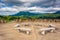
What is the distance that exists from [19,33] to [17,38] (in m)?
0.07

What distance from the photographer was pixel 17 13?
1514mm

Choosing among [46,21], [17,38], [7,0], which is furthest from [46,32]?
[7,0]

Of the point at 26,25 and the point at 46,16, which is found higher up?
the point at 46,16

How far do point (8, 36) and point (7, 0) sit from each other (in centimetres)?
49

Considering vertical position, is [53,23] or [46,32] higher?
[53,23]

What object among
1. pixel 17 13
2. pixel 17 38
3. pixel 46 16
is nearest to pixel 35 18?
pixel 46 16

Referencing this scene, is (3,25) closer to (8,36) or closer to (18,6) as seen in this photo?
(8,36)

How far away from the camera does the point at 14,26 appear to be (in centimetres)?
152

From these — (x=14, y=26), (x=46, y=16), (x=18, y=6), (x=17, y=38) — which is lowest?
(x=17, y=38)

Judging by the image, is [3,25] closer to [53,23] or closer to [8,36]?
[8,36]

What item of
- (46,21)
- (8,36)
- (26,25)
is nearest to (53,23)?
(46,21)

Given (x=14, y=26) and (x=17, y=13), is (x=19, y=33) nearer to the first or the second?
(x=14, y=26)

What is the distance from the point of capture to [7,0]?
1.51 meters

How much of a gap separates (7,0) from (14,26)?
14.5 inches
